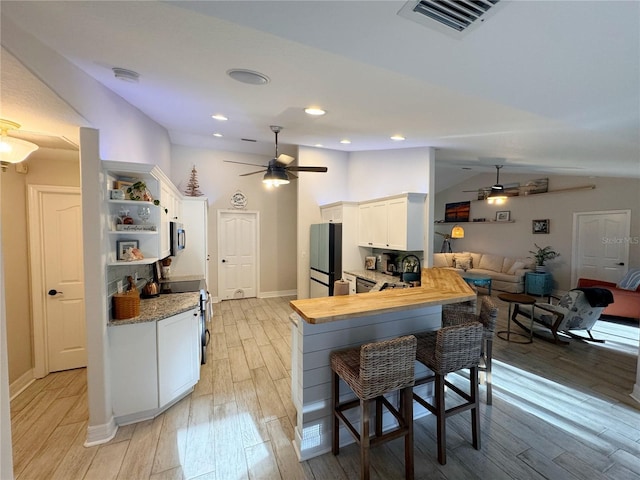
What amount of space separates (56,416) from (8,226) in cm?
185

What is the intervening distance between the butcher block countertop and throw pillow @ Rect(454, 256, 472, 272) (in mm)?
6618

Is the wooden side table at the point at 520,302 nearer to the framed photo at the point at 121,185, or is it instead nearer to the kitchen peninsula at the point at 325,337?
the kitchen peninsula at the point at 325,337

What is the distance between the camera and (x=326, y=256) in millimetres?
4957

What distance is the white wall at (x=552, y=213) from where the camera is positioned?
6059 millimetres

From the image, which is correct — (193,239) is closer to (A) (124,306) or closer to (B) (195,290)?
(B) (195,290)

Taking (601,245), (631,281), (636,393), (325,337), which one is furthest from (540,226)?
(325,337)

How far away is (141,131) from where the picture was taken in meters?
3.37

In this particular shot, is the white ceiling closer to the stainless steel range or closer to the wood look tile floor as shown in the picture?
the stainless steel range

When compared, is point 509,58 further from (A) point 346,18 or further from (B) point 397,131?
(B) point 397,131

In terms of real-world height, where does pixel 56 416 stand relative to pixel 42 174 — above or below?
below

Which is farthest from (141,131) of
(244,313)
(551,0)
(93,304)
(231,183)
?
(551,0)

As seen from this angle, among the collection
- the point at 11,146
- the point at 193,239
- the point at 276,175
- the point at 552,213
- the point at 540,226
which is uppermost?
the point at 276,175

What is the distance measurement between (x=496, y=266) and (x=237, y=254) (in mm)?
7189

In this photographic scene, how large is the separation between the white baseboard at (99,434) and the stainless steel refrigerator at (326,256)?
329cm
